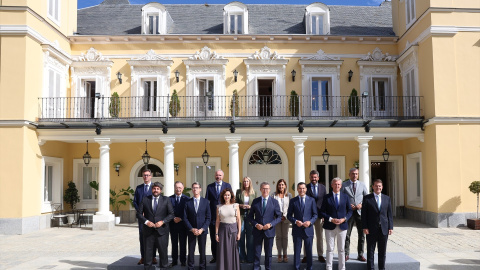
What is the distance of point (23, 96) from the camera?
14.8 meters

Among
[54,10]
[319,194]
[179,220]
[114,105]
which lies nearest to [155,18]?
[54,10]

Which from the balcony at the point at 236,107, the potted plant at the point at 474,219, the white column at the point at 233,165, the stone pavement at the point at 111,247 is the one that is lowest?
the stone pavement at the point at 111,247

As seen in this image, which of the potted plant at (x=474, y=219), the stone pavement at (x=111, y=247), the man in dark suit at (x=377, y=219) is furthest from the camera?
the potted plant at (x=474, y=219)

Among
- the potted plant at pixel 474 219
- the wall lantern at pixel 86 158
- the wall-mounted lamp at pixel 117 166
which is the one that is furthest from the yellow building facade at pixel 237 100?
the wall lantern at pixel 86 158

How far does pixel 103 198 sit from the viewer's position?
15.9 metres

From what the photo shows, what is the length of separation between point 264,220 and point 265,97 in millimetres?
10376

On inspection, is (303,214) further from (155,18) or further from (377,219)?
(155,18)

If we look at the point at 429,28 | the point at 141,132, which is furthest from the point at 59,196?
the point at 429,28

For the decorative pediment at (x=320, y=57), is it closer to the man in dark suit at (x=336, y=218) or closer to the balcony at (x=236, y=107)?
the balcony at (x=236, y=107)

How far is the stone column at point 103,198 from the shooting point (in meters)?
15.7

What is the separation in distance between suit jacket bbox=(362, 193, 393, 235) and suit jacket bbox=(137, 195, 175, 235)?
3375mm

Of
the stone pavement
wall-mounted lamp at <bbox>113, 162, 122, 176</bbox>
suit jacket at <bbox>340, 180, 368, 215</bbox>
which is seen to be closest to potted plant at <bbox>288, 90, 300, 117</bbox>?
the stone pavement

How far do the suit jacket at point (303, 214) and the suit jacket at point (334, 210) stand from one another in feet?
0.58

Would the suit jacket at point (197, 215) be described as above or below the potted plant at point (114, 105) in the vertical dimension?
below
